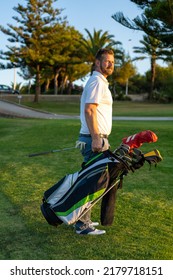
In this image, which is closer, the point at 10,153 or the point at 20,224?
the point at 20,224

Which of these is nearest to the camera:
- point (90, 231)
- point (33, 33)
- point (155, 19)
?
point (90, 231)

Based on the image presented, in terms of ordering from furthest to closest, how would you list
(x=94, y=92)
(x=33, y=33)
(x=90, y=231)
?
(x=33, y=33), (x=90, y=231), (x=94, y=92)

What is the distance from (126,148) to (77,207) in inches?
29.5

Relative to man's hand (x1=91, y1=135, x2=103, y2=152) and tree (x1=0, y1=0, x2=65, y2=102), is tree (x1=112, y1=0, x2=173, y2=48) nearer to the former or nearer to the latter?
man's hand (x1=91, y1=135, x2=103, y2=152)

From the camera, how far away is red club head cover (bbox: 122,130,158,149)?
454 centimetres

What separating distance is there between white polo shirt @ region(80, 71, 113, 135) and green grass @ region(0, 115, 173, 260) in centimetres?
111

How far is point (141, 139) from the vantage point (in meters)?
4.62

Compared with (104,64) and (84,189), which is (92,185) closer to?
(84,189)

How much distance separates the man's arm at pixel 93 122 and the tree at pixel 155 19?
399 inches

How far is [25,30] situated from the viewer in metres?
45.9

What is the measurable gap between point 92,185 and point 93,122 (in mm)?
603

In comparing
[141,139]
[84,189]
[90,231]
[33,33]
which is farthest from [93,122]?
[33,33]

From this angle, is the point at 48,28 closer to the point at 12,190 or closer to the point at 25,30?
the point at 25,30

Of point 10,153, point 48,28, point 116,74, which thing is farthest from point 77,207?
point 116,74
